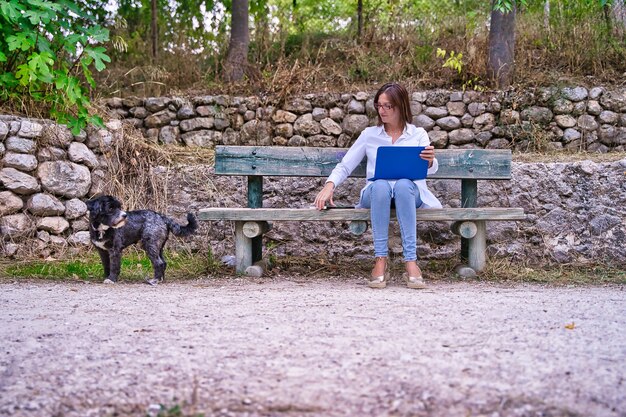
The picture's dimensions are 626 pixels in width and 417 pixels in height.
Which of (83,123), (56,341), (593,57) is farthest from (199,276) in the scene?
(593,57)

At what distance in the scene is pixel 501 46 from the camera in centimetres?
859

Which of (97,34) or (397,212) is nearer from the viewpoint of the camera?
(397,212)

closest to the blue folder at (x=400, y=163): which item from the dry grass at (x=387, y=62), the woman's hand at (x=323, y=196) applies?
the woman's hand at (x=323, y=196)

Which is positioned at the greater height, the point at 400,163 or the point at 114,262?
the point at 400,163

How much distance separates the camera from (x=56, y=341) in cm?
330

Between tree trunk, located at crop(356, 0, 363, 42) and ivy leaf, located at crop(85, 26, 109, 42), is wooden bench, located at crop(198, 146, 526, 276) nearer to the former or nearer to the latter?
ivy leaf, located at crop(85, 26, 109, 42)

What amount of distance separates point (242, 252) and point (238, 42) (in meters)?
4.07

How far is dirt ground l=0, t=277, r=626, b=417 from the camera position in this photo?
2449 mm

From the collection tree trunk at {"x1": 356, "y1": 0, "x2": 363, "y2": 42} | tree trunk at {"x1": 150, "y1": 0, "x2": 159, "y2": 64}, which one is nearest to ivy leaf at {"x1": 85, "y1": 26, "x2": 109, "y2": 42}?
tree trunk at {"x1": 150, "y1": 0, "x2": 159, "y2": 64}

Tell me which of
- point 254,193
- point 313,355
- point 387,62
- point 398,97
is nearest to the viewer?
point 313,355

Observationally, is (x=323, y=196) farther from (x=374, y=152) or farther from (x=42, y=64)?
(x=42, y=64)

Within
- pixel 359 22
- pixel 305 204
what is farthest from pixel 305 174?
pixel 359 22

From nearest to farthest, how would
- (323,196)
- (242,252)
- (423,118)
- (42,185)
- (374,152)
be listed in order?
(323,196), (374,152), (242,252), (42,185), (423,118)

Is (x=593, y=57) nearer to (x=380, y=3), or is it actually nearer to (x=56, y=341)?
(x=380, y=3)
